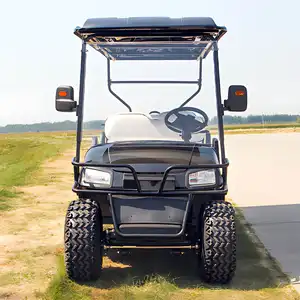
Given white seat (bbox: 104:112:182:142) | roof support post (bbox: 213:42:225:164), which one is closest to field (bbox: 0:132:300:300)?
white seat (bbox: 104:112:182:142)

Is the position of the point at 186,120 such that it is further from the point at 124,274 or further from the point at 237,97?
the point at 124,274

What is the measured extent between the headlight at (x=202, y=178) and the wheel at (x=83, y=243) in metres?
0.93

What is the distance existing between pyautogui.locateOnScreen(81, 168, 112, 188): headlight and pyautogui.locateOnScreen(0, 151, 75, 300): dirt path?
1.04 m

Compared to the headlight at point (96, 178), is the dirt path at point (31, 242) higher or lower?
lower

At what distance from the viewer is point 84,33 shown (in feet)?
20.2

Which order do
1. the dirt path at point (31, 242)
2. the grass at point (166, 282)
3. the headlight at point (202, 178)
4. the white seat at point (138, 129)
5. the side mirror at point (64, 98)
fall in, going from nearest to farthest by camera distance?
the grass at point (166, 282) < the headlight at point (202, 178) < the dirt path at point (31, 242) < the side mirror at point (64, 98) < the white seat at point (138, 129)

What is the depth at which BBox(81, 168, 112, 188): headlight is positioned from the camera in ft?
19.2

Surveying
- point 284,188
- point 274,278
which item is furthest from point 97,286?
point 284,188

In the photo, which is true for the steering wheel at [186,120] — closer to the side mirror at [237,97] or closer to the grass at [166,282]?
the side mirror at [237,97]

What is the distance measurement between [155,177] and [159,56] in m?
1.86

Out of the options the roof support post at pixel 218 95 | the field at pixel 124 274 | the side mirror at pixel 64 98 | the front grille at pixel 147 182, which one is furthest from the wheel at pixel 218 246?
the side mirror at pixel 64 98

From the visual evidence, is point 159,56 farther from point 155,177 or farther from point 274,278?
point 274,278

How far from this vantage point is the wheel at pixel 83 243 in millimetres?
5648

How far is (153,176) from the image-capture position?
583cm
